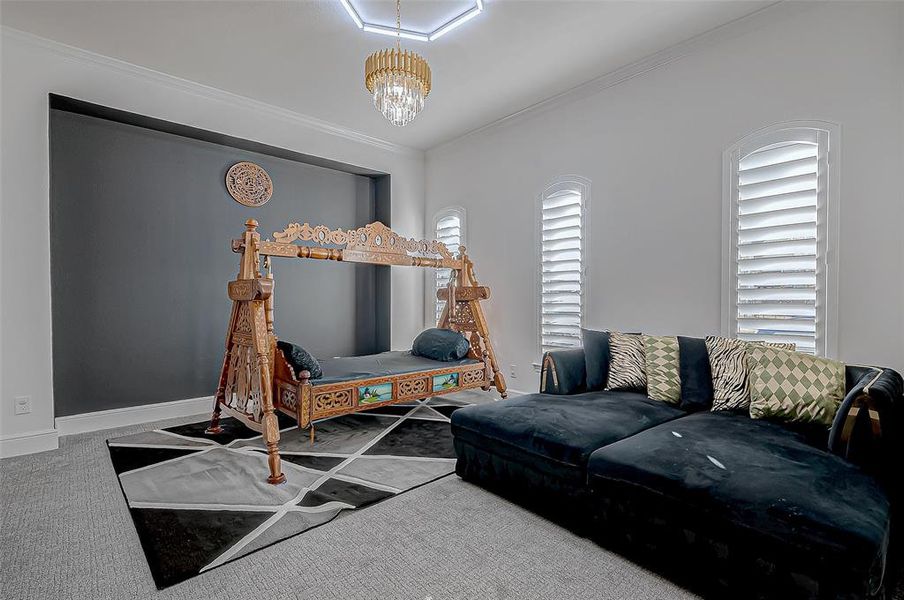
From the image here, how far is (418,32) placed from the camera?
3.29m

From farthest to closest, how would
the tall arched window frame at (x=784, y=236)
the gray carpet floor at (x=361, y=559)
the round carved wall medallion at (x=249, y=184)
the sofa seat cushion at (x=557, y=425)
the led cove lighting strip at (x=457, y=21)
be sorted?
1. the round carved wall medallion at (x=249, y=184)
2. the led cove lighting strip at (x=457, y=21)
3. the tall arched window frame at (x=784, y=236)
4. the sofa seat cushion at (x=557, y=425)
5. the gray carpet floor at (x=361, y=559)

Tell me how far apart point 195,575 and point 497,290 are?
12.3 ft

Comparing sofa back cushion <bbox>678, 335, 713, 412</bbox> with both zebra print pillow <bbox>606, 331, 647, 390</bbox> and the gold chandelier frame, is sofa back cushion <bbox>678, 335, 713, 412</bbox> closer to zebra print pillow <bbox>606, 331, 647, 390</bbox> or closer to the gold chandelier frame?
zebra print pillow <bbox>606, 331, 647, 390</bbox>

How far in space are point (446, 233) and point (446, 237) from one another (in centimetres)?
5

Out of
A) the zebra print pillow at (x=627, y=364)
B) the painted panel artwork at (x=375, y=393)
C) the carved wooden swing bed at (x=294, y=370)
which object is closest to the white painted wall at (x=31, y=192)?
the carved wooden swing bed at (x=294, y=370)

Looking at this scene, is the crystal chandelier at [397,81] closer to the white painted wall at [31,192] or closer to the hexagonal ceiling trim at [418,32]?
the hexagonal ceiling trim at [418,32]

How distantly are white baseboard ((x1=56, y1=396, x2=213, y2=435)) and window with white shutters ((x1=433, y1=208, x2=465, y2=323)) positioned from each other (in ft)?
9.00

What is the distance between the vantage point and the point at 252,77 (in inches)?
155

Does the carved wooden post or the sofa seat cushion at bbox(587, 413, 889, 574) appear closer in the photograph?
the sofa seat cushion at bbox(587, 413, 889, 574)

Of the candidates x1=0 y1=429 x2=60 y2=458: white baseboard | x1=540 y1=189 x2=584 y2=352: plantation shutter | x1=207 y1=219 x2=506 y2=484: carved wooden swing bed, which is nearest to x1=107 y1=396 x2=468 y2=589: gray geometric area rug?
x1=207 y1=219 x2=506 y2=484: carved wooden swing bed

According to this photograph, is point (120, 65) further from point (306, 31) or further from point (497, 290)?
point (497, 290)

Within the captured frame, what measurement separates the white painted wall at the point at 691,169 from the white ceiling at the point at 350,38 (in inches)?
12.2

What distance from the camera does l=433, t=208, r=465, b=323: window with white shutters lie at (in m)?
5.50

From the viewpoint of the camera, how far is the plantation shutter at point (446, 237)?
218 inches
